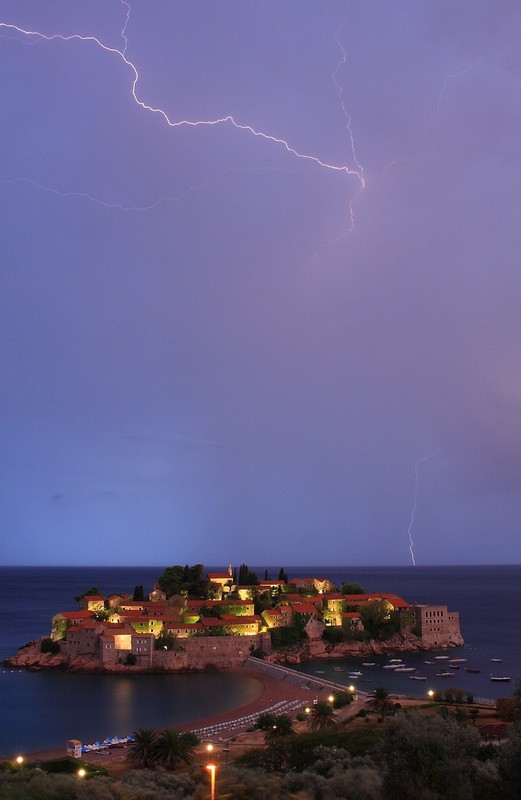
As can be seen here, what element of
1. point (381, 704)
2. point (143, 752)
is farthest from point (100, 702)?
point (381, 704)

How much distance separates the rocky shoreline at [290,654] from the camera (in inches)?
2308

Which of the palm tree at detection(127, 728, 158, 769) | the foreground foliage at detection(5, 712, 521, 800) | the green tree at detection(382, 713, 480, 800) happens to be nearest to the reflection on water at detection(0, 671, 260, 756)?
the palm tree at detection(127, 728, 158, 769)

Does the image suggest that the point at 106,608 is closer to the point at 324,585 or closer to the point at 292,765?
the point at 324,585

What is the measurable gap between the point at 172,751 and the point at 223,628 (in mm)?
34858

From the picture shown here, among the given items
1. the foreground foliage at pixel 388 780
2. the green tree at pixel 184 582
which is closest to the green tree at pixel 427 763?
the foreground foliage at pixel 388 780

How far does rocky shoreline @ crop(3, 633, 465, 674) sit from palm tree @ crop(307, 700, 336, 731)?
27.4m

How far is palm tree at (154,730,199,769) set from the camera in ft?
94.8

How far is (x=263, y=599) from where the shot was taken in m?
73.1

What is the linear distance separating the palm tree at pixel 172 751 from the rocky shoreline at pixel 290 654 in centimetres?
2983

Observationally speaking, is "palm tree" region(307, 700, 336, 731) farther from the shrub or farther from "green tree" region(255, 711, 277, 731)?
the shrub

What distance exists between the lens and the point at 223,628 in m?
63.3

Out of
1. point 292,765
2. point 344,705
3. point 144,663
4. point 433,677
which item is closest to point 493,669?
point 433,677

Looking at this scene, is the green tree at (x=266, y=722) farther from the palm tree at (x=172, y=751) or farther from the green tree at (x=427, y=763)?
the green tree at (x=427, y=763)

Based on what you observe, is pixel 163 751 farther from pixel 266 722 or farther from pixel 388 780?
pixel 388 780
